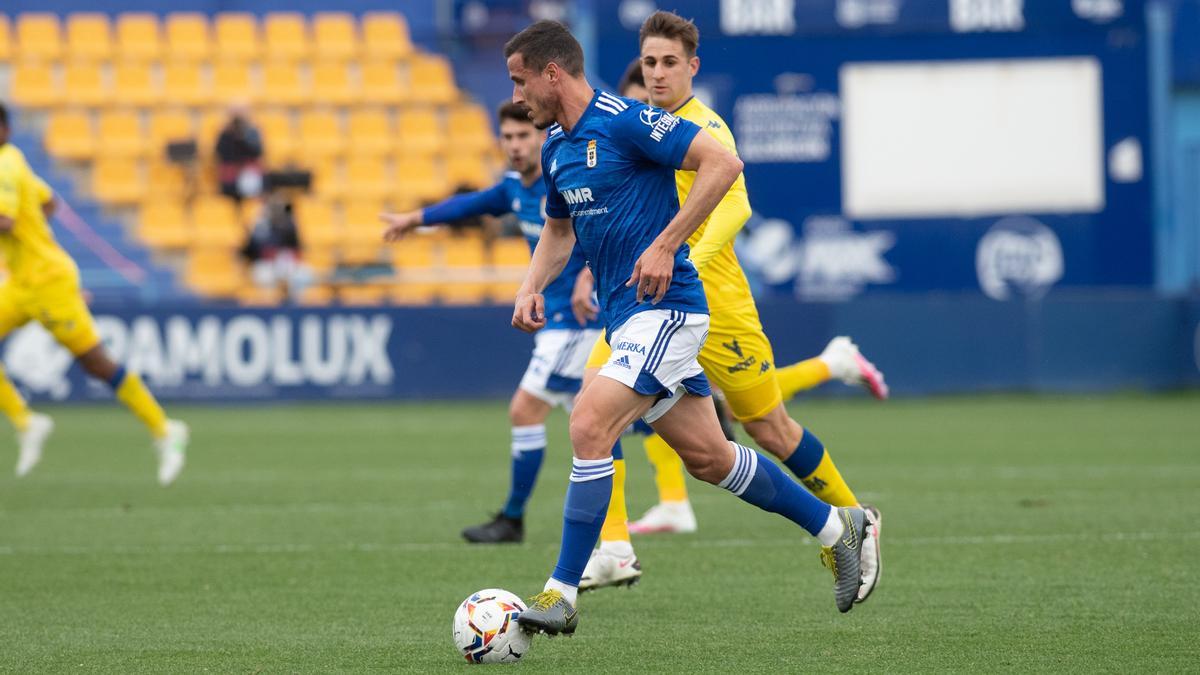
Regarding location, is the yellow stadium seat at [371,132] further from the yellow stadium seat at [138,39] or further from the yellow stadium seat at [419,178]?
the yellow stadium seat at [138,39]

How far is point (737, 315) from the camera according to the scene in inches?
287

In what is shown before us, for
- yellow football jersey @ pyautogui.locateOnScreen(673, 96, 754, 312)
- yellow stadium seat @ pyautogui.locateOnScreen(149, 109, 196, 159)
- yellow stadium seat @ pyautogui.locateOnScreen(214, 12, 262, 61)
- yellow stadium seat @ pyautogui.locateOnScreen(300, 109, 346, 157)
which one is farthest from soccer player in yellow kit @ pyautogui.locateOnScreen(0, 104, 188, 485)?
yellow stadium seat @ pyautogui.locateOnScreen(214, 12, 262, 61)

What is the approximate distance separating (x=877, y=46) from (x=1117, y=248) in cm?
386

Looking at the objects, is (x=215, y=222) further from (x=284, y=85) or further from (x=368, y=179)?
(x=284, y=85)

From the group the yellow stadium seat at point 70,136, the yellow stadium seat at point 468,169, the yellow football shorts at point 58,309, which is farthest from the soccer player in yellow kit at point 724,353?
the yellow stadium seat at point 70,136

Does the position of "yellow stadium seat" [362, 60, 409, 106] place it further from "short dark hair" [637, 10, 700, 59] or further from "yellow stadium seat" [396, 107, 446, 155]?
"short dark hair" [637, 10, 700, 59]

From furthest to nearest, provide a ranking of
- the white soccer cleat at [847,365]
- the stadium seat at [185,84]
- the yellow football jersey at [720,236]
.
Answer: the stadium seat at [185,84] < the white soccer cleat at [847,365] < the yellow football jersey at [720,236]

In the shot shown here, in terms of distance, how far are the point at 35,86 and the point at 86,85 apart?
2.19 ft

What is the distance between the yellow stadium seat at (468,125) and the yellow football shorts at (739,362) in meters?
15.8

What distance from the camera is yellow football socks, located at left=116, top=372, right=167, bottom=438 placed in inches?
446

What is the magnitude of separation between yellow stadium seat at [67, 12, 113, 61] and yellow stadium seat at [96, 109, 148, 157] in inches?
39.6

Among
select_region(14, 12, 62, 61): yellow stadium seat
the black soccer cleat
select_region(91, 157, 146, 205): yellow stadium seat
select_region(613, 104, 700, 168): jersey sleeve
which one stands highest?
select_region(14, 12, 62, 61): yellow stadium seat

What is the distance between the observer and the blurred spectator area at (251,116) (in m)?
21.9

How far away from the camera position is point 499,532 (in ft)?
28.1
